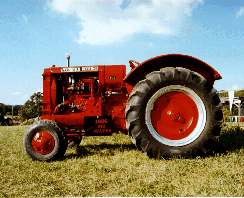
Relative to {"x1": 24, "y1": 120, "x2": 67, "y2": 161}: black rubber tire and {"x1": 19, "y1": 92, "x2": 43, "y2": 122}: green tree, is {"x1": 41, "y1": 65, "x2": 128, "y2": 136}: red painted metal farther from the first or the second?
{"x1": 19, "y1": 92, "x2": 43, "y2": 122}: green tree

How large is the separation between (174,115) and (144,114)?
569 millimetres

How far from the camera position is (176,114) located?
11.7 ft

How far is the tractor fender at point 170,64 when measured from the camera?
12.3 ft

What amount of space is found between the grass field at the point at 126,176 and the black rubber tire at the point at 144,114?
0.18 meters

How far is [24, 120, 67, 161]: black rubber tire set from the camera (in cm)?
372

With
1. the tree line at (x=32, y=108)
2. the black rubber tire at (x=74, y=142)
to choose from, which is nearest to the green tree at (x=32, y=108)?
the tree line at (x=32, y=108)

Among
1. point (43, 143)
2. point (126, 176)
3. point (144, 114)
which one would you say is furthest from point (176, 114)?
point (43, 143)

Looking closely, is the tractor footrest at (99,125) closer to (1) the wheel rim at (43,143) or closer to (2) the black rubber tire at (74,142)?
(1) the wheel rim at (43,143)

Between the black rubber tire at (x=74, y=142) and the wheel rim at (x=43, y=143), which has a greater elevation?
the wheel rim at (x=43, y=143)

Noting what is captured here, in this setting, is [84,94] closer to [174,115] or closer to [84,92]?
[84,92]

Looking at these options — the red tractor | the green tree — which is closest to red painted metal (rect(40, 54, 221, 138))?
the red tractor

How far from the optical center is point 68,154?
13.8 ft

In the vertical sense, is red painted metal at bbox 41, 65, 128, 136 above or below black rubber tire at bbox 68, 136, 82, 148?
above

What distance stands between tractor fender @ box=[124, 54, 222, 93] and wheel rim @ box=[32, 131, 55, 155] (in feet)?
5.91
